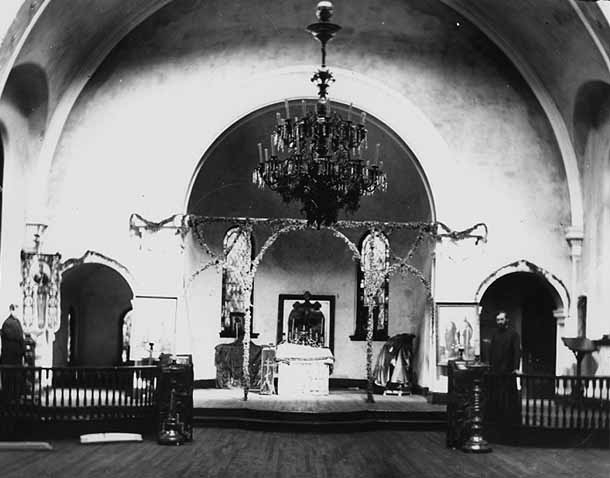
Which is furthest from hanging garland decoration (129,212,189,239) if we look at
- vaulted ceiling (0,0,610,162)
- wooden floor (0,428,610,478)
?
wooden floor (0,428,610,478)

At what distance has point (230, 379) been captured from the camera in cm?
2034

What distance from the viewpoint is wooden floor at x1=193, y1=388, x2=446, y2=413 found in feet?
52.9

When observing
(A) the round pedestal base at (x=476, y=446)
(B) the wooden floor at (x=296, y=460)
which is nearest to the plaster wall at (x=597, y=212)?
(B) the wooden floor at (x=296, y=460)

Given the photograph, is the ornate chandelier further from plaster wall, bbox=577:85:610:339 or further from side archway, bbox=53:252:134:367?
side archway, bbox=53:252:134:367

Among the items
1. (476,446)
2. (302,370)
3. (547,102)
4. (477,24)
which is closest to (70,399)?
(476,446)

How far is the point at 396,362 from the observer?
20109mm

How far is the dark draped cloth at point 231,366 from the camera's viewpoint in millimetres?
20359

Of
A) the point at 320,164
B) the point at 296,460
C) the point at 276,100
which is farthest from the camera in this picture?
the point at 276,100

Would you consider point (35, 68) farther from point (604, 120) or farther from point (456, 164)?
point (604, 120)

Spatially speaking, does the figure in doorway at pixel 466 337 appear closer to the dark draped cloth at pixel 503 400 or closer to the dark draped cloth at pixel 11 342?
the dark draped cloth at pixel 503 400

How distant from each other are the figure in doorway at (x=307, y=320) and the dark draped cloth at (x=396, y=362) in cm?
174

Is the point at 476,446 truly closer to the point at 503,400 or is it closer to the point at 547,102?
the point at 503,400

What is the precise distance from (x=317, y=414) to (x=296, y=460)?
3.08 m

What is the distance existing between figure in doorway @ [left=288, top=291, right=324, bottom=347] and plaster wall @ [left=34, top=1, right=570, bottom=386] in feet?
14.3
